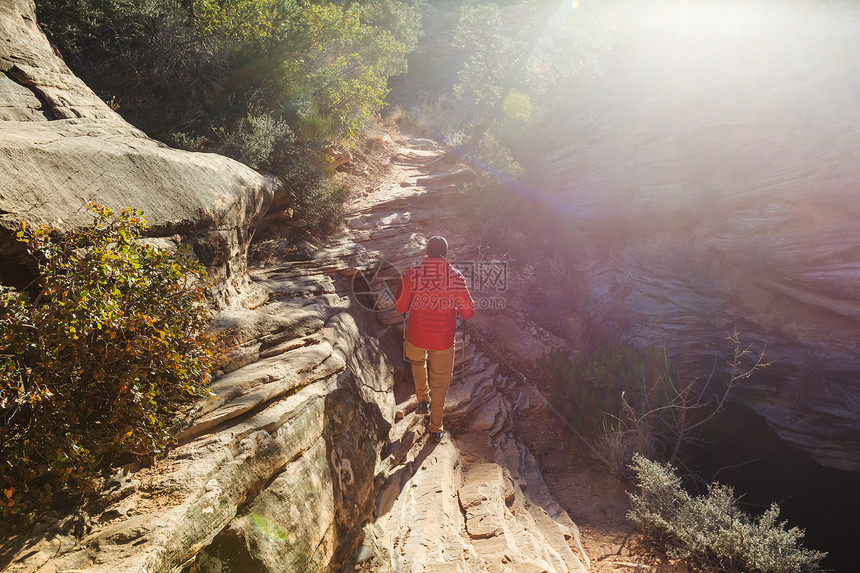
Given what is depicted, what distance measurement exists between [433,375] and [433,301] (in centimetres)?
106

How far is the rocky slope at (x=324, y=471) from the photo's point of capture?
99.3 inches

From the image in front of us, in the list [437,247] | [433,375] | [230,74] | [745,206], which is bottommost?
[433,375]

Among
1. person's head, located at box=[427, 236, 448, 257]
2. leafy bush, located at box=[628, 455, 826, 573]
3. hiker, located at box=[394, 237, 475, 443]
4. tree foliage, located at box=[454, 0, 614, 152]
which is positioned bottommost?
leafy bush, located at box=[628, 455, 826, 573]

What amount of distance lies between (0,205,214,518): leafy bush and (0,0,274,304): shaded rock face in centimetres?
36

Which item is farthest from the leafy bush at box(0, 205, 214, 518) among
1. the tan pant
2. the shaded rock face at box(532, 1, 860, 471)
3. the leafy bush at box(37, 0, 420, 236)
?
the shaded rock face at box(532, 1, 860, 471)

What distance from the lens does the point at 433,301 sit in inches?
218

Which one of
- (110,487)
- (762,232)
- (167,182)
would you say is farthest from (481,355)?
(762,232)

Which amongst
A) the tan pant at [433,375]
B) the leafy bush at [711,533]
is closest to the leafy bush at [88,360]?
the tan pant at [433,375]

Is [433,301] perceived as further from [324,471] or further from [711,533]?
[711,533]

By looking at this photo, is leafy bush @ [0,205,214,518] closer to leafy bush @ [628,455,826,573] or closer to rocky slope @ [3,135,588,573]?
rocky slope @ [3,135,588,573]

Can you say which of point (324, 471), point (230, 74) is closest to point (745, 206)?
point (324, 471)

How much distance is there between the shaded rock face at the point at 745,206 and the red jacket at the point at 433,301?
7316 mm

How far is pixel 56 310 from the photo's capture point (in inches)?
101

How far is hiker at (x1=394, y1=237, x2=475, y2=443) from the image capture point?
5.50 m
